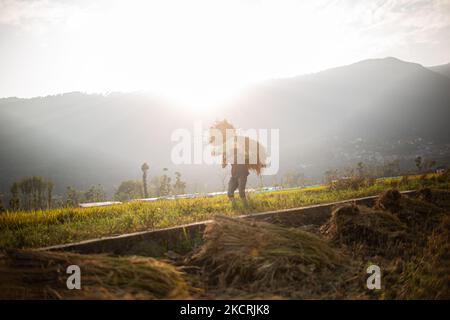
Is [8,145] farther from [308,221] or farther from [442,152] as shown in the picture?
[442,152]

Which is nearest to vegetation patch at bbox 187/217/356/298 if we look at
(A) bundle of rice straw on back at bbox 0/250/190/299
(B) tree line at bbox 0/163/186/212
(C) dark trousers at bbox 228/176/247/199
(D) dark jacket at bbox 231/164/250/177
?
(A) bundle of rice straw on back at bbox 0/250/190/299

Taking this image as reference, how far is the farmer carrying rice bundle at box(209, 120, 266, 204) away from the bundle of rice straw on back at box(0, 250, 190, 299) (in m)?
6.25

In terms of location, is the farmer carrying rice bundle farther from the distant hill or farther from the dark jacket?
the distant hill

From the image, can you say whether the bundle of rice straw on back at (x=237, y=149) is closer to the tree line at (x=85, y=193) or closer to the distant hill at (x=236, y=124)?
the tree line at (x=85, y=193)

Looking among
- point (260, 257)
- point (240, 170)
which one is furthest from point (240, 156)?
point (260, 257)

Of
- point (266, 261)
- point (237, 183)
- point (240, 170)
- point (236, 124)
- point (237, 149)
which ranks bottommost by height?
point (266, 261)

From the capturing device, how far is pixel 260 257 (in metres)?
3.11

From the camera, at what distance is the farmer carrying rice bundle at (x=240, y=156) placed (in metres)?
9.05

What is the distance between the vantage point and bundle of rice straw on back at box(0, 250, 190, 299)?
7.50 feet

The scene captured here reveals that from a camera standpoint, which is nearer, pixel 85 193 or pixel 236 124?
pixel 85 193

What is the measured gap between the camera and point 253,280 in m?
2.88

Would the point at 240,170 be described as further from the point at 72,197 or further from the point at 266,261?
the point at 72,197

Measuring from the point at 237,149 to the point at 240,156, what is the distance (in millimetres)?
212
